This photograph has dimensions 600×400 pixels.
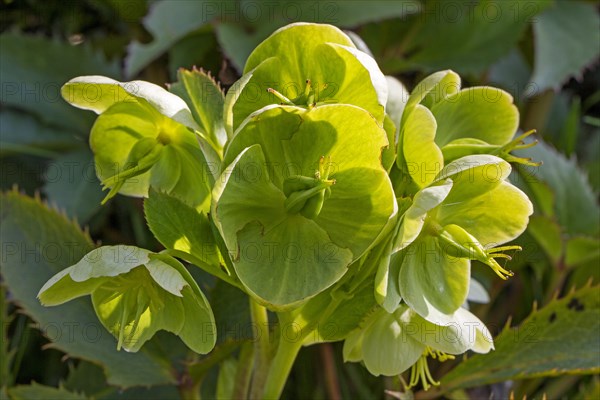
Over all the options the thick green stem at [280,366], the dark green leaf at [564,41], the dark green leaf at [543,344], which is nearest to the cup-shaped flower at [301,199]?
the thick green stem at [280,366]

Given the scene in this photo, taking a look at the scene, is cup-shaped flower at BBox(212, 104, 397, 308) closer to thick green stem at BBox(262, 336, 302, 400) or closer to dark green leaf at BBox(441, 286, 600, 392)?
thick green stem at BBox(262, 336, 302, 400)

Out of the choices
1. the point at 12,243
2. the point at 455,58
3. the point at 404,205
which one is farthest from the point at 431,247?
the point at 455,58

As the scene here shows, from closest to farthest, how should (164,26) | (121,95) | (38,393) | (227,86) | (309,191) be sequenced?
(309,191) → (121,95) → (38,393) → (164,26) → (227,86)

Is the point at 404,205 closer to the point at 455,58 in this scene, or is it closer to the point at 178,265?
the point at 178,265

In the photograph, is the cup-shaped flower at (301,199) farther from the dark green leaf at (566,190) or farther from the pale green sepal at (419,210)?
the dark green leaf at (566,190)

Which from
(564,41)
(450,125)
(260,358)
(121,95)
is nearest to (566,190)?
(564,41)

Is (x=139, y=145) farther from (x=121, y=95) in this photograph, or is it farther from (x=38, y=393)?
(x=38, y=393)

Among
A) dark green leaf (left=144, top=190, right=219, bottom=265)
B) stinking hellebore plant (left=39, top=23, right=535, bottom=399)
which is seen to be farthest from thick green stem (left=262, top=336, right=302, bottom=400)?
dark green leaf (left=144, top=190, right=219, bottom=265)
